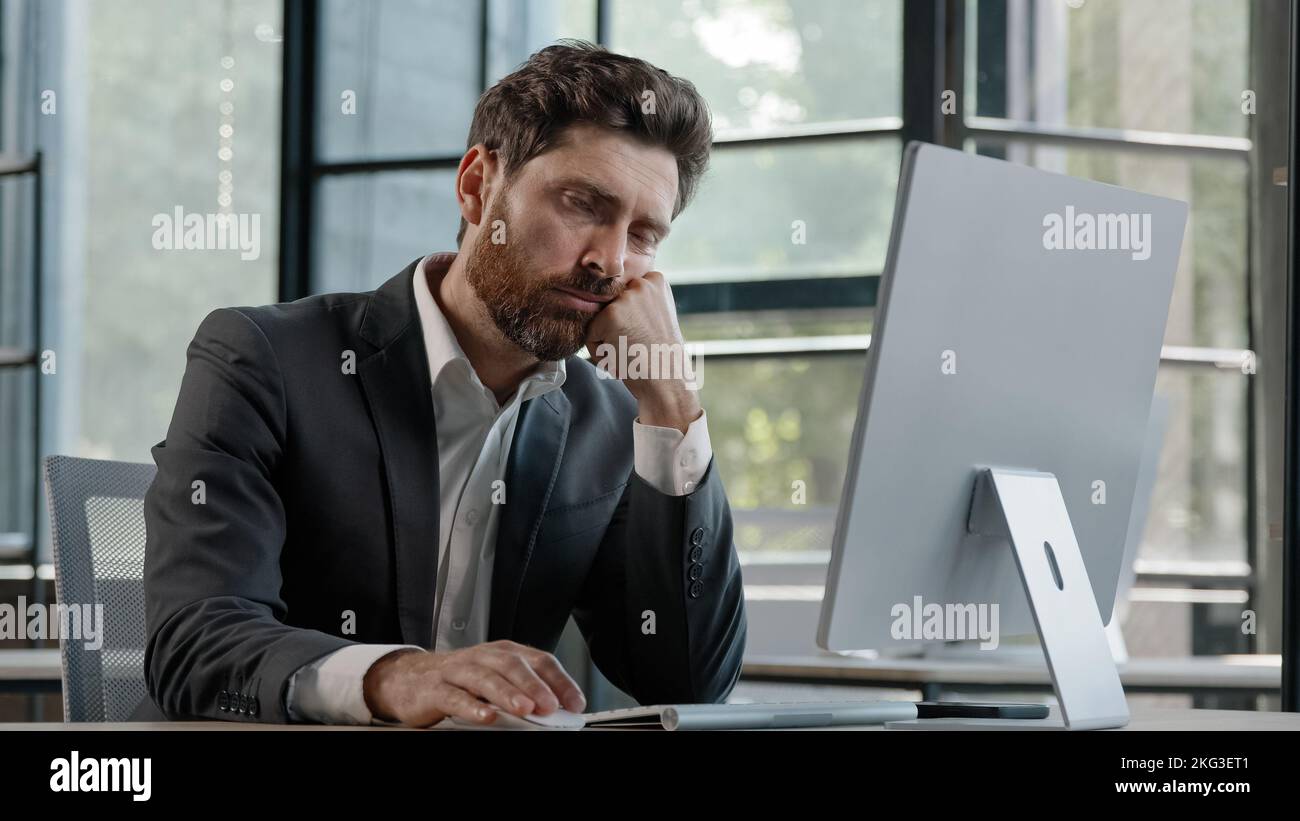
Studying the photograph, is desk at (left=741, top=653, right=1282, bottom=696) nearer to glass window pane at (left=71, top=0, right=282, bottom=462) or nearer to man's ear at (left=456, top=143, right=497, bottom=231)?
man's ear at (left=456, top=143, right=497, bottom=231)

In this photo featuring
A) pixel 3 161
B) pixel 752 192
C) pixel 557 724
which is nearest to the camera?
pixel 557 724

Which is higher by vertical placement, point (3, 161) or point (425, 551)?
point (3, 161)

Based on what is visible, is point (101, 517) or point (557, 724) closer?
point (557, 724)

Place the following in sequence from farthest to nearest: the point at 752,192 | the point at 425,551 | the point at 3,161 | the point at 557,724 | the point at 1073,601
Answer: the point at 3,161, the point at 752,192, the point at 425,551, the point at 1073,601, the point at 557,724

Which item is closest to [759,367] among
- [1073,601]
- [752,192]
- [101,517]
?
[752,192]

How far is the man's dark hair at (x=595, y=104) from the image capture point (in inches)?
67.4

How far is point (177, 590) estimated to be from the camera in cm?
125

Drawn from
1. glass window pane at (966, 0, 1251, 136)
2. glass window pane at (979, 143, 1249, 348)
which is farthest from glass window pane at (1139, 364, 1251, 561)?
glass window pane at (966, 0, 1251, 136)

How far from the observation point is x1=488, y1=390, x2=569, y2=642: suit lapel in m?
1.59

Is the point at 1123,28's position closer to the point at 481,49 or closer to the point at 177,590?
the point at 481,49

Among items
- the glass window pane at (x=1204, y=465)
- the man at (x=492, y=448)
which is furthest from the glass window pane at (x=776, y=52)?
the man at (x=492, y=448)

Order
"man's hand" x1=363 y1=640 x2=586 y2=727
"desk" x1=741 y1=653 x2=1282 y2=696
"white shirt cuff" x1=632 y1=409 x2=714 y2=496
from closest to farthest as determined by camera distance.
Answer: "man's hand" x1=363 y1=640 x2=586 y2=727 < "white shirt cuff" x1=632 y1=409 x2=714 y2=496 < "desk" x1=741 y1=653 x2=1282 y2=696

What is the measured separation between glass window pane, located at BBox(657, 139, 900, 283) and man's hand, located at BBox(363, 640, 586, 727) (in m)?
3.05
